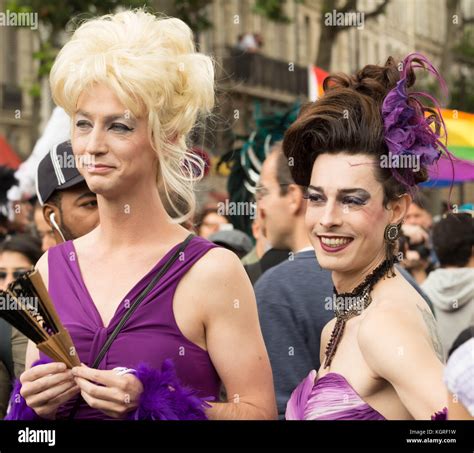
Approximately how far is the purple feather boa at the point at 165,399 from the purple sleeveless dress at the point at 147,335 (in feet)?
0.25

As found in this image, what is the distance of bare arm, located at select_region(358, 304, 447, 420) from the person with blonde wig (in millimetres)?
382

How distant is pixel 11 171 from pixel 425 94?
18.1 feet

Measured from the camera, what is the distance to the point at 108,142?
3.16 metres

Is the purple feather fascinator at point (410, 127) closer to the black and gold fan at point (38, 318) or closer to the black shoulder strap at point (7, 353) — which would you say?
the black and gold fan at point (38, 318)

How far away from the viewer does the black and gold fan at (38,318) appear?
291 centimetres

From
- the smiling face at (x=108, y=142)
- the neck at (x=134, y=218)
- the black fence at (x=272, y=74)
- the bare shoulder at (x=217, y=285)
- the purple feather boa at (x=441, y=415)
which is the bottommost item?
the purple feather boa at (x=441, y=415)

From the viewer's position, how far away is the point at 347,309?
3186 mm

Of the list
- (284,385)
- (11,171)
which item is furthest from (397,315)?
(11,171)

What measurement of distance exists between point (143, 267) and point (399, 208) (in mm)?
720

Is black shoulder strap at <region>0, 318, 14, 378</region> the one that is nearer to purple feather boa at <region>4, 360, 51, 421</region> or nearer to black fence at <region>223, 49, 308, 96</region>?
purple feather boa at <region>4, 360, 51, 421</region>

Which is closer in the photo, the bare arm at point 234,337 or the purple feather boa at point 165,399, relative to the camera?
the purple feather boa at point 165,399

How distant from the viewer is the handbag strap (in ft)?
9.99

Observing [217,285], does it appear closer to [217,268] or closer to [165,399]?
[217,268]

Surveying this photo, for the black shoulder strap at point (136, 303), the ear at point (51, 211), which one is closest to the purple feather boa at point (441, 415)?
the black shoulder strap at point (136, 303)
